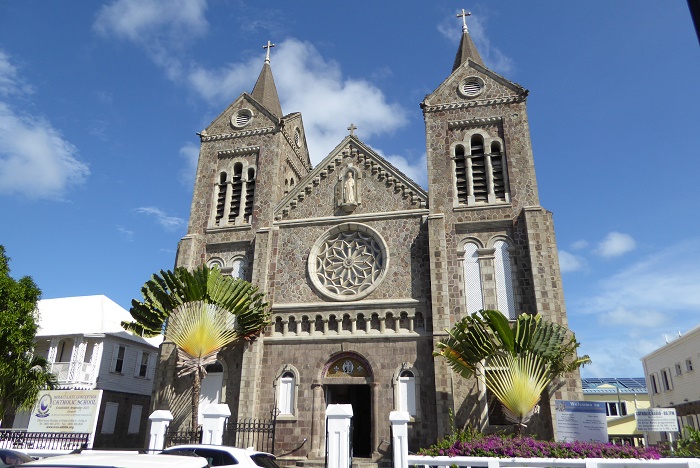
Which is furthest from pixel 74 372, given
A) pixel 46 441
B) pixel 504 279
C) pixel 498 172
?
pixel 498 172

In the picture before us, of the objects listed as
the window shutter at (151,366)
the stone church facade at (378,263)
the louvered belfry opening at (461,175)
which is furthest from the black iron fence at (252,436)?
the window shutter at (151,366)

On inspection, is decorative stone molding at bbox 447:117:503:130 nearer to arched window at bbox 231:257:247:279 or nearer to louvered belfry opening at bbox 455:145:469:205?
louvered belfry opening at bbox 455:145:469:205

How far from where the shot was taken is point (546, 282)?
20.6 m

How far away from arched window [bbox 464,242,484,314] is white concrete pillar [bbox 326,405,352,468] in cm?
1015

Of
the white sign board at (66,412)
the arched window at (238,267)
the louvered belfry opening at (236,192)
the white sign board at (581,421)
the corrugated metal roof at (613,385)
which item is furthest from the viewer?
the corrugated metal roof at (613,385)

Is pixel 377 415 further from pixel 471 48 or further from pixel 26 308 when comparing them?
pixel 471 48

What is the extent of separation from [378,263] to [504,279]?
17.4 feet

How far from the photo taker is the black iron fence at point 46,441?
16.7 metres

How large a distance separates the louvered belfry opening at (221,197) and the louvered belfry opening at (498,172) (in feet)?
43.6

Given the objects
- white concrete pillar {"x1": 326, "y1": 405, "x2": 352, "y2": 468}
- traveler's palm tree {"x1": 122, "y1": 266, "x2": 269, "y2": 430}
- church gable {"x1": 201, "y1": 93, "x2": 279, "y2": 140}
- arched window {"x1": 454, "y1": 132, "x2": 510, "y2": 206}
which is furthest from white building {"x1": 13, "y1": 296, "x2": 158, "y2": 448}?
arched window {"x1": 454, "y1": 132, "x2": 510, "y2": 206}

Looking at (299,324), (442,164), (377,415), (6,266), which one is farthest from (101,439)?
(442,164)

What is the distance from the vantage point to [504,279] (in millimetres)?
21547

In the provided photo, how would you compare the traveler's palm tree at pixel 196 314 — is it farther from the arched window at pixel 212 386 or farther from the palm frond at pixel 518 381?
the palm frond at pixel 518 381

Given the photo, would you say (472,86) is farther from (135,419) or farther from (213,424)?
(135,419)
